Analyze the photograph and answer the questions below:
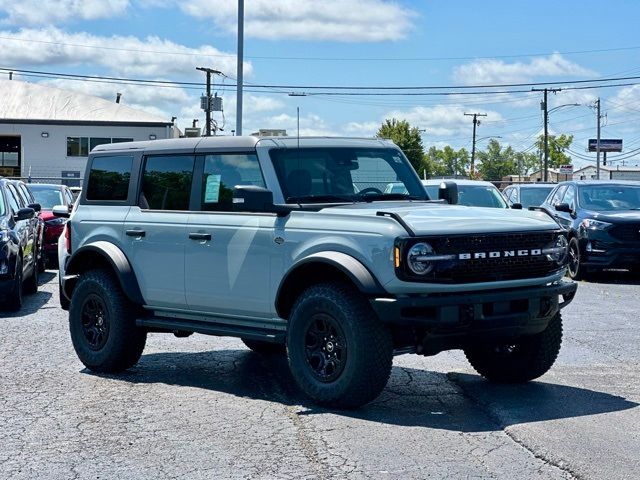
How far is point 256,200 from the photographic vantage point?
25.6ft

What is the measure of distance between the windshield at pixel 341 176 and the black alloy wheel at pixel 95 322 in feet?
6.86

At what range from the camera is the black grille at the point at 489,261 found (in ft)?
23.6

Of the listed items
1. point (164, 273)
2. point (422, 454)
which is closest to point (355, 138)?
point (164, 273)

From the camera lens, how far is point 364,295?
7320 millimetres

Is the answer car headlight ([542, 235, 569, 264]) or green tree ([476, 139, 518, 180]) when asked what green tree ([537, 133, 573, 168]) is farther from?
car headlight ([542, 235, 569, 264])

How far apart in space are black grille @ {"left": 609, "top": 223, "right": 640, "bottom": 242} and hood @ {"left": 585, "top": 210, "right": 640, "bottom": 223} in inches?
3.3

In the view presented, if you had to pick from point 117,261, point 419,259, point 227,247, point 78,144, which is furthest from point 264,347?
point 78,144

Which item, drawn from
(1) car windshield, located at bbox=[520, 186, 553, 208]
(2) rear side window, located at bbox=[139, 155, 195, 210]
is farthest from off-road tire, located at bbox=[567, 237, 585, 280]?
(2) rear side window, located at bbox=[139, 155, 195, 210]

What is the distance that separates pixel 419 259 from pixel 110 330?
317 centimetres

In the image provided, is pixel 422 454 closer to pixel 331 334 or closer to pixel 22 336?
pixel 331 334

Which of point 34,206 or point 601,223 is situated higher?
point 34,206

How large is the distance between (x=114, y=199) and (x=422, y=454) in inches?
171

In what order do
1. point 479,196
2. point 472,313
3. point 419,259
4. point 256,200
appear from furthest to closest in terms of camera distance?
point 479,196 → point 256,200 → point 472,313 → point 419,259

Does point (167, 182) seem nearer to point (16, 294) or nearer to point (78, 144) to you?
point (16, 294)
